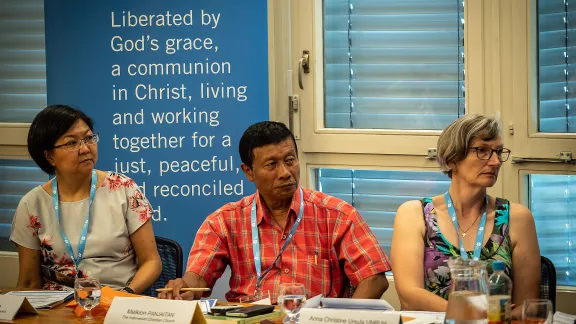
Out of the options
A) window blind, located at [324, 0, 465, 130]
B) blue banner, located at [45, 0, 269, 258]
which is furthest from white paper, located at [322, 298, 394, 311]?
window blind, located at [324, 0, 465, 130]

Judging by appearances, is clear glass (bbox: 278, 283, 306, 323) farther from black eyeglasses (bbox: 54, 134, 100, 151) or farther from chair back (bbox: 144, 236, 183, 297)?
black eyeglasses (bbox: 54, 134, 100, 151)

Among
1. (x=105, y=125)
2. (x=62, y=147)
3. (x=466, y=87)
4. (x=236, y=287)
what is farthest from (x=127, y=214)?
(x=466, y=87)

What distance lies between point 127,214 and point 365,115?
5.14 ft

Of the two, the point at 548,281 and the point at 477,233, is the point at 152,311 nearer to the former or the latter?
the point at 477,233

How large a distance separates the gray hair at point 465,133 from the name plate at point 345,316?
0.98m

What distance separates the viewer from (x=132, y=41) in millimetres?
4621

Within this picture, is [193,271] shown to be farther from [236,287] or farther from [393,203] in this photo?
[393,203]

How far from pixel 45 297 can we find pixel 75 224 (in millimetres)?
600

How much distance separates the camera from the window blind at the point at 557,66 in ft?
14.2

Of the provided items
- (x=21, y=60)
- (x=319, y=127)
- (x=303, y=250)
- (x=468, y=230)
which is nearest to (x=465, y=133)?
(x=468, y=230)

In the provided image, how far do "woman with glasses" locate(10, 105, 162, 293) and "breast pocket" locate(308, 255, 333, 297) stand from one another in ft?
2.38

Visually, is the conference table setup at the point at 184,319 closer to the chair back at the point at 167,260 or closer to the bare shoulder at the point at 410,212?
the bare shoulder at the point at 410,212

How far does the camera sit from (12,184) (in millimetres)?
5609

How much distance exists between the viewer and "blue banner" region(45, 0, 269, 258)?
4535mm
